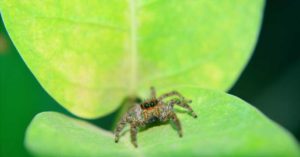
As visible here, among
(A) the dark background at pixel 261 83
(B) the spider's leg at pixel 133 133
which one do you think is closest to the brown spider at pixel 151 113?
(B) the spider's leg at pixel 133 133

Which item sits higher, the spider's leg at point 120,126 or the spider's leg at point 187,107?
the spider's leg at point 187,107

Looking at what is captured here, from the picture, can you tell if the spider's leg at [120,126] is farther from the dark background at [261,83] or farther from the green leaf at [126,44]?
the dark background at [261,83]

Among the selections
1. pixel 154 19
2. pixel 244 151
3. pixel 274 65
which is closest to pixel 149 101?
pixel 154 19

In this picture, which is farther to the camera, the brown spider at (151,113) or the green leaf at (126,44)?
the brown spider at (151,113)

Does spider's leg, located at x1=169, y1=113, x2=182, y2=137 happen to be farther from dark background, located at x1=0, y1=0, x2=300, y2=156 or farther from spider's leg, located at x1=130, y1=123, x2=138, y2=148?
dark background, located at x1=0, y1=0, x2=300, y2=156

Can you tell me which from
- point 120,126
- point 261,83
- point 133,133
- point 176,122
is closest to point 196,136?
point 176,122

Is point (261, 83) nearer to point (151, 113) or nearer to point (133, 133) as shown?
A: point (151, 113)

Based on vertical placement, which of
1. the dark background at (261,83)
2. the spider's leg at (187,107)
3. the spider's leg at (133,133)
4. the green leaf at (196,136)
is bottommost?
the dark background at (261,83)
